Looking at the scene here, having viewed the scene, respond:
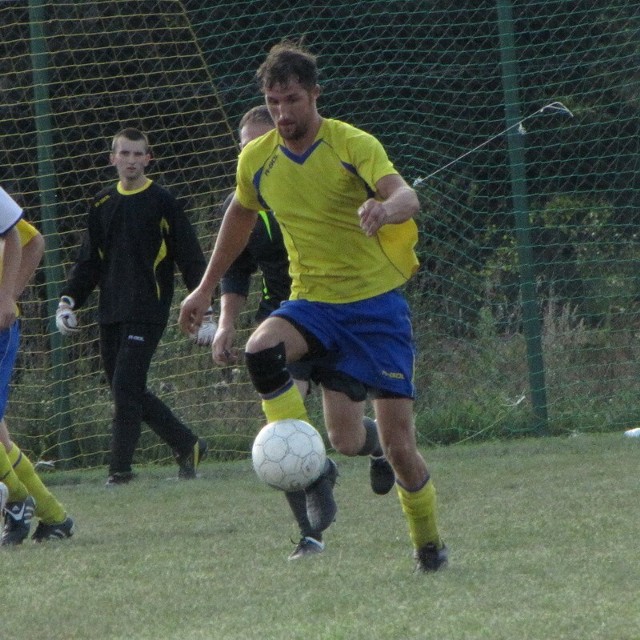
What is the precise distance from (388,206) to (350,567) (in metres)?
1.39

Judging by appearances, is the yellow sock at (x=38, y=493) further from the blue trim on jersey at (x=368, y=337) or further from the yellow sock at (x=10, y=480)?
the blue trim on jersey at (x=368, y=337)

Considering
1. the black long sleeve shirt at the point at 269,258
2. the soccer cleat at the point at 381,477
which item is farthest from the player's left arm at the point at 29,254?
the soccer cleat at the point at 381,477

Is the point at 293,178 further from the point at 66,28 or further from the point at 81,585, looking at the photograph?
the point at 66,28

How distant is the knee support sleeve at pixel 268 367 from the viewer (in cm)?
475

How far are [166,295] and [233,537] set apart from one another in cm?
287

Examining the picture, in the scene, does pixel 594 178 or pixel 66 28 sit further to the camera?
pixel 66 28

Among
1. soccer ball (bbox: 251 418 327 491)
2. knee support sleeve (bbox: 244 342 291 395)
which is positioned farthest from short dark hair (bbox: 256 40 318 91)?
soccer ball (bbox: 251 418 327 491)

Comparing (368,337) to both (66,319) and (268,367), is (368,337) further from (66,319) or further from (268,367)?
(66,319)

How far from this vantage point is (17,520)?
6.10 meters

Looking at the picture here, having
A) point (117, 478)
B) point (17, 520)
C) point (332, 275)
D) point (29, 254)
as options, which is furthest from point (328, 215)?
point (117, 478)

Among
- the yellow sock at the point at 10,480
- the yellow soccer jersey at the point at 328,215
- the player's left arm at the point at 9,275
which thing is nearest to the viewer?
the yellow soccer jersey at the point at 328,215

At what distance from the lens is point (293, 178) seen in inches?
193

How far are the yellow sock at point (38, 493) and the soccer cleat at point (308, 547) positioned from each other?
139 cm

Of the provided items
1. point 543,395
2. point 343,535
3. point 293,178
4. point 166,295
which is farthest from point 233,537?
point 543,395
